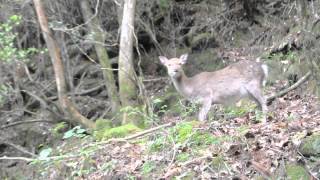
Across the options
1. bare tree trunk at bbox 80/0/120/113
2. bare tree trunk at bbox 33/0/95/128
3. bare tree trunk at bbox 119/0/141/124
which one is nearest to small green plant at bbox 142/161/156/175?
bare tree trunk at bbox 119/0/141/124

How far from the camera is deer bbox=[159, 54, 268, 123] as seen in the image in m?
12.0

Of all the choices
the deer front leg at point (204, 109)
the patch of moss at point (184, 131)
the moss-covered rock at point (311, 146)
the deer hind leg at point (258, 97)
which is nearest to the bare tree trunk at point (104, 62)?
the deer front leg at point (204, 109)

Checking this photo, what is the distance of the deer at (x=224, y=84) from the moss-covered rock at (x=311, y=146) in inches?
186

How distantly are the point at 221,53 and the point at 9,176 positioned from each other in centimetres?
684

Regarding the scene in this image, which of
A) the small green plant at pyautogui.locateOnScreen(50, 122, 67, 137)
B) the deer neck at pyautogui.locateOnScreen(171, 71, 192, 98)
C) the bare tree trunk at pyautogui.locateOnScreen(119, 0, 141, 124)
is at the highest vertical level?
the bare tree trunk at pyautogui.locateOnScreen(119, 0, 141, 124)

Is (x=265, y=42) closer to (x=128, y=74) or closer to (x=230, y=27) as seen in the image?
(x=230, y=27)

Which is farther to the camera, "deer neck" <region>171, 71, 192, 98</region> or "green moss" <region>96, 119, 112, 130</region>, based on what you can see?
"deer neck" <region>171, 71, 192, 98</region>

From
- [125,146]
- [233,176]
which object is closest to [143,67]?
[125,146]

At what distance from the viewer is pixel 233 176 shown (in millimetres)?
6891

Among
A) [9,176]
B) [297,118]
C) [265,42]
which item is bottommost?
[9,176]

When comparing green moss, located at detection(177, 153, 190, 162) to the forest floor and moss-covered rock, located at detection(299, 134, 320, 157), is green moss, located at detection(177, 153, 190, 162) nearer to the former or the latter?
the forest floor

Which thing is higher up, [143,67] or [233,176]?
[233,176]

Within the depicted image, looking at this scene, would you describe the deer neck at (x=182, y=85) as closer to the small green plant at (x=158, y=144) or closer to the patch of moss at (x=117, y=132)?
the patch of moss at (x=117, y=132)

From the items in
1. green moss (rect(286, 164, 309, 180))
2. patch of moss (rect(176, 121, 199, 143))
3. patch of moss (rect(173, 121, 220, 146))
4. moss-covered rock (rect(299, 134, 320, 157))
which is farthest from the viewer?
patch of moss (rect(176, 121, 199, 143))
